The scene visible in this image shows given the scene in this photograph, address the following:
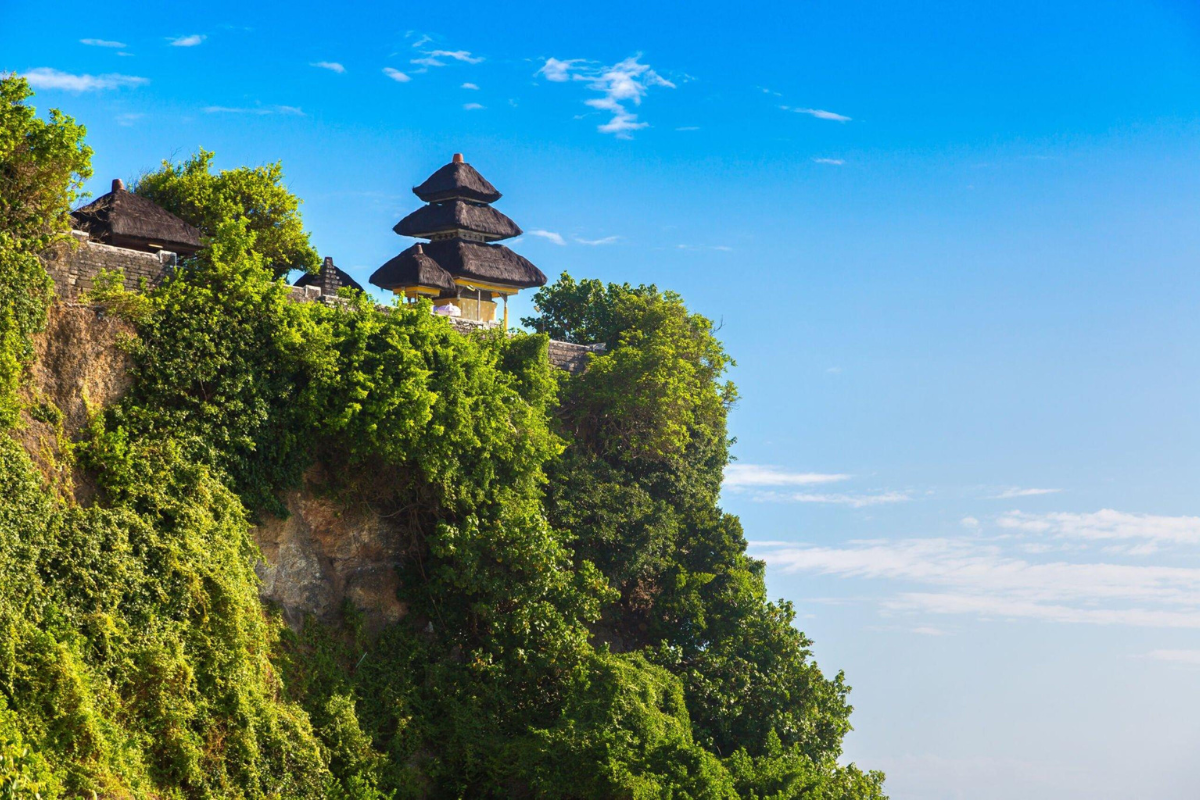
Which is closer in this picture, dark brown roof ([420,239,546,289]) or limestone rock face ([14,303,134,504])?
limestone rock face ([14,303,134,504])

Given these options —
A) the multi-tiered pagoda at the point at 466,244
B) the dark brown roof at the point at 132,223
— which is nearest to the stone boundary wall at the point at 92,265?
the dark brown roof at the point at 132,223

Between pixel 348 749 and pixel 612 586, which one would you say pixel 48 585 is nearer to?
pixel 348 749

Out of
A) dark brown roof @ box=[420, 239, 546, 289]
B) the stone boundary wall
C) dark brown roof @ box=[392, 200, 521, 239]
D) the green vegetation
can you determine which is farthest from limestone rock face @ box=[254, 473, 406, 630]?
dark brown roof @ box=[392, 200, 521, 239]

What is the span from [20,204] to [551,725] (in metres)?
11.0

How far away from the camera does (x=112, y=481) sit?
1894cm

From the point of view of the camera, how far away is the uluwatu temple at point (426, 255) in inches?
808

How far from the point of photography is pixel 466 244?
1147 inches

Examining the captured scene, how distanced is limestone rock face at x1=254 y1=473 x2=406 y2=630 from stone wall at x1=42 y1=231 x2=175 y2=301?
13.0 ft

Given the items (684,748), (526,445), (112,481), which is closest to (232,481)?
(112,481)

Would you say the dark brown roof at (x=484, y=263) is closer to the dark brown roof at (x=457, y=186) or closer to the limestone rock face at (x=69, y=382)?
the dark brown roof at (x=457, y=186)

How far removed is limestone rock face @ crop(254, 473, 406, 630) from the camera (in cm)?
2142

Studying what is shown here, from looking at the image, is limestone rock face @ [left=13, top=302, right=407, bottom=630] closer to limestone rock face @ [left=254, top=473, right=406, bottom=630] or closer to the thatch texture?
limestone rock face @ [left=254, top=473, right=406, bottom=630]

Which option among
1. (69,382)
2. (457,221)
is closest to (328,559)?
(69,382)

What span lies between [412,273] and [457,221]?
90.7 inches
